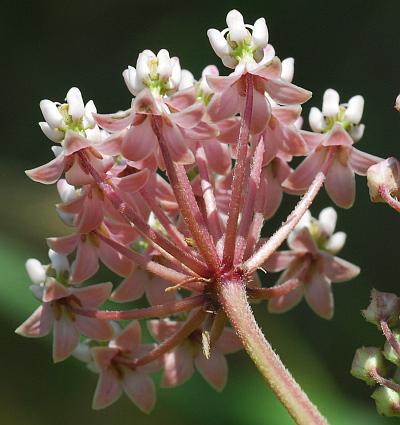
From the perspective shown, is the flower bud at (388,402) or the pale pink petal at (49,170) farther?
the pale pink petal at (49,170)

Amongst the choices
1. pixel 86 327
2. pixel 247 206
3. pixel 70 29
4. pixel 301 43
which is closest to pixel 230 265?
pixel 247 206

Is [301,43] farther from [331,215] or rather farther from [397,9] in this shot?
[331,215]

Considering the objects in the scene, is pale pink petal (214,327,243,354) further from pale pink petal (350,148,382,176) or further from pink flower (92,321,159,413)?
pale pink petal (350,148,382,176)

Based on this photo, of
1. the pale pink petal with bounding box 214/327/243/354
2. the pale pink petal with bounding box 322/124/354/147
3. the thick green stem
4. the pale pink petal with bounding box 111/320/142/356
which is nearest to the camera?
the thick green stem

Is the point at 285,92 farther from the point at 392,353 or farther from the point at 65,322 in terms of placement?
the point at 65,322

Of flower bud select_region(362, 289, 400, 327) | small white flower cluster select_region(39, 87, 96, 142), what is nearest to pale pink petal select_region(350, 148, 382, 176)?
flower bud select_region(362, 289, 400, 327)

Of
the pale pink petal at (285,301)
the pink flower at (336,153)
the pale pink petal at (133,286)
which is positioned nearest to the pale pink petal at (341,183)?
the pink flower at (336,153)

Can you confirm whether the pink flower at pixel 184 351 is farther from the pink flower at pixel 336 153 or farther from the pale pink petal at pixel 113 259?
the pink flower at pixel 336 153
